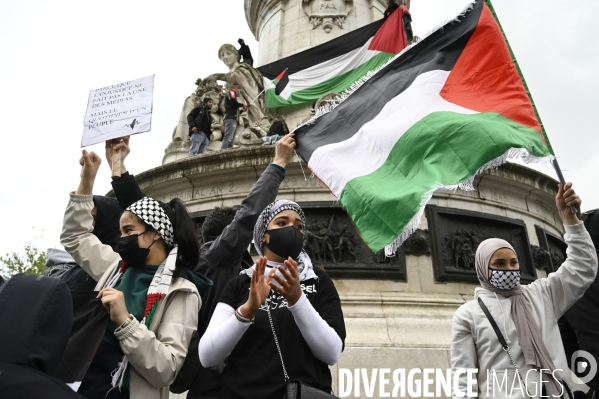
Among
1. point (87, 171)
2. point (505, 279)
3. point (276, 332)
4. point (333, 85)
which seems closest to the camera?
point (276, 332)

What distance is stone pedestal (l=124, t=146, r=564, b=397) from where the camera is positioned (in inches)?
248

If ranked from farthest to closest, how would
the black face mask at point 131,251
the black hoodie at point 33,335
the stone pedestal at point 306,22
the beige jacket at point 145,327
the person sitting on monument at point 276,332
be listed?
the stone pedestal at point 306,22
the black face mask at point 131,251
the person sitting on monument at point 276,332
the beige jacket at point 145,327
the black hoodie at point 33,335

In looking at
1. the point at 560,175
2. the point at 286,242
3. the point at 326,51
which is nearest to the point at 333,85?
the point at 326,51

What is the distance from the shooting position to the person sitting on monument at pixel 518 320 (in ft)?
10.1

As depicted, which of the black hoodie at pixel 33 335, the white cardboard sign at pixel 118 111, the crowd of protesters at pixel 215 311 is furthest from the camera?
the white cardboard sign at pixel 118 111

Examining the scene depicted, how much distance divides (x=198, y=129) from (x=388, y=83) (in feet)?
25.3

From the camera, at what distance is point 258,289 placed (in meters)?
2.43

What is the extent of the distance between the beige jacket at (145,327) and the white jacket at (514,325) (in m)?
1.78

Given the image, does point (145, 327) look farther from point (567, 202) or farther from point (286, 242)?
point (567, 202)

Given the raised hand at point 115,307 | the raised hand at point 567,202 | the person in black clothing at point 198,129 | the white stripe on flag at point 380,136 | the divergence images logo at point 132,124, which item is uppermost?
the person in black clothing at point 198,129

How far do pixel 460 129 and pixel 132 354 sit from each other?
277cm

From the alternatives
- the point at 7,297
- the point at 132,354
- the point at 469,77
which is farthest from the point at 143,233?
the point at 469,77

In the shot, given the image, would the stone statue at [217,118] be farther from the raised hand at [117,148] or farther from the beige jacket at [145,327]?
the beige jacket at [145,327]

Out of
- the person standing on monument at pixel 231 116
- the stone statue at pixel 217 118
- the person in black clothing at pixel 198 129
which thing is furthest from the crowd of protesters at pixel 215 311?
the stone statue at pixel 217 118
